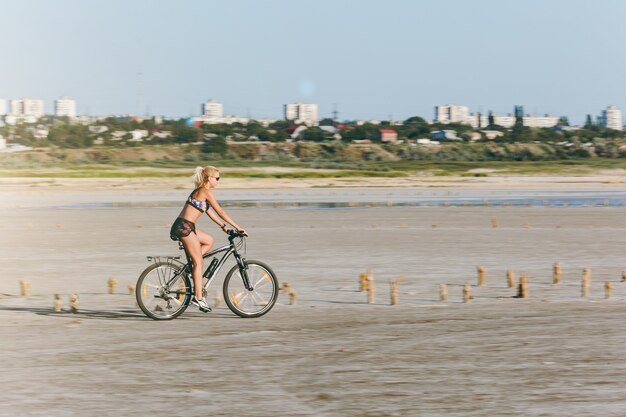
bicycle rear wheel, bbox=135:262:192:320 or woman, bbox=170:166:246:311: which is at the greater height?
Result: woman, bbox=170:166:246:311

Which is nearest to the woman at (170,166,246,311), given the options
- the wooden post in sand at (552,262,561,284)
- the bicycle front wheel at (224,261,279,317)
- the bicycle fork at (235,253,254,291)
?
the bicycle front wheel at (224,261,279,317)

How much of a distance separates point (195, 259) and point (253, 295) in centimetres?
86

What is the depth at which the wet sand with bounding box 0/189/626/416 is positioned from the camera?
855 centimetres

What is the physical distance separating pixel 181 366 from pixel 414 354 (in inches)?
88.6

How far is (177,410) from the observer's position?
324 inches

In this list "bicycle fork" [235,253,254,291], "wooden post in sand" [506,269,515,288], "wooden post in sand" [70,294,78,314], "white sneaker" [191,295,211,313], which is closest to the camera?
"white sneaker" [191,295,211,313]

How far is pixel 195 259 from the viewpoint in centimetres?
1319

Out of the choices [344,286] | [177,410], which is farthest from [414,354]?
[344,286]

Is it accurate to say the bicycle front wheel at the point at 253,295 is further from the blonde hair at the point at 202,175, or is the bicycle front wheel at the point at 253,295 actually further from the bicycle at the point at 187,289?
the blonde hair at the point at 202,175

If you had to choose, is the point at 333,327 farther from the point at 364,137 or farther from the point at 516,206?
the point at 364,137

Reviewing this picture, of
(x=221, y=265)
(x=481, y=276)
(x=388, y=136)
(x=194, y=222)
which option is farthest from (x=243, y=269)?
(x=388, y=136)

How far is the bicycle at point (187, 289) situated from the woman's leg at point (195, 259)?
71mm

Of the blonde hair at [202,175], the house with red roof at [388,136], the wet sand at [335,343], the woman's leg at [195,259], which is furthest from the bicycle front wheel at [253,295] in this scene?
the house with red roof at [388,136]

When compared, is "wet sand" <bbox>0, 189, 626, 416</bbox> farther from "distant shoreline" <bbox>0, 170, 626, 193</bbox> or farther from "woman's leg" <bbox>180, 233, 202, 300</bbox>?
"distant shoreline" <bbox>0, 170, 626, 193</bbox>
